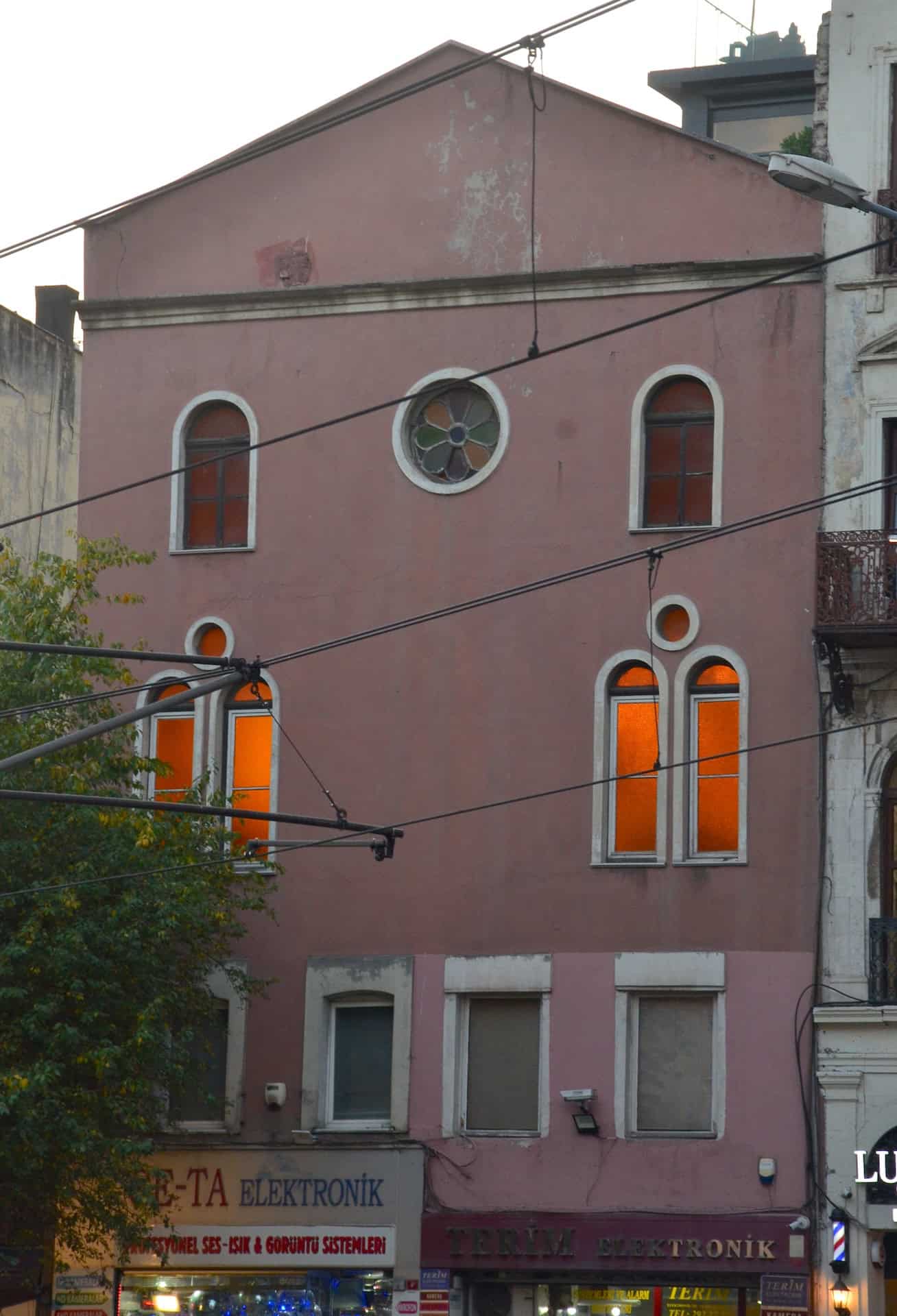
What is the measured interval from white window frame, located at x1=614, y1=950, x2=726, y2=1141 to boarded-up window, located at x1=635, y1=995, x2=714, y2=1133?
6 cm

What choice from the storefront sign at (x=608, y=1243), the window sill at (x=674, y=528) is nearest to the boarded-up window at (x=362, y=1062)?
the storefront sign at (x=608, y=1243)

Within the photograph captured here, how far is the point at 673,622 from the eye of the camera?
28.1 m

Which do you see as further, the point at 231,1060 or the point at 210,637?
the point at 210,637

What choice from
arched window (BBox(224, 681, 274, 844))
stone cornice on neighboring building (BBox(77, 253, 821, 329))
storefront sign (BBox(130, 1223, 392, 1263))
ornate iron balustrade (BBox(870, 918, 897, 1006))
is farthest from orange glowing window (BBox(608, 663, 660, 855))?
storefront sign (BBox(130, 1223, 392, 1263))

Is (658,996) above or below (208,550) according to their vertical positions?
below

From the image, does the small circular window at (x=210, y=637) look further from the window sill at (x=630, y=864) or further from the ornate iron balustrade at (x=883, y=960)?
the ornate iron balustrade at (x=883, y=960)

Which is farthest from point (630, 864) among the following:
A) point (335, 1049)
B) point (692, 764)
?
point (335, 1049)

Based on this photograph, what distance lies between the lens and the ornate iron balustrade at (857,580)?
26.3 m

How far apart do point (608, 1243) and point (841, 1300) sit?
101 inches

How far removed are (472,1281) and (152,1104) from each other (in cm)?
406

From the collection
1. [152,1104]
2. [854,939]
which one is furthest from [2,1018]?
[854,939]

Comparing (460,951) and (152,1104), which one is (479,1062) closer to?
(460,951)

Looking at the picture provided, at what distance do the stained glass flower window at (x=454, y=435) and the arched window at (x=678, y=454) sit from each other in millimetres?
1909

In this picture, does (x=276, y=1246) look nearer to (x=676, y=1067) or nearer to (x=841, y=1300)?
(x=676, y=1067)
